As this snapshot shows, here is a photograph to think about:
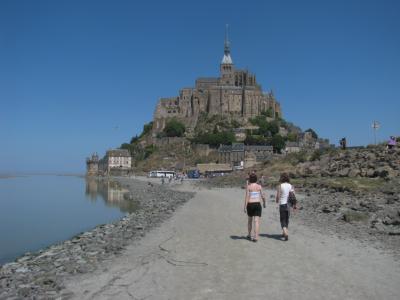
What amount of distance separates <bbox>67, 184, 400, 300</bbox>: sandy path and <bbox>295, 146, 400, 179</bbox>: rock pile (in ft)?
53.6

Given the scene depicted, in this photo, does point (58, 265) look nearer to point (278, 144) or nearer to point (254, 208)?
point (254, 208)

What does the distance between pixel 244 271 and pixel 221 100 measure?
10717 centimetres

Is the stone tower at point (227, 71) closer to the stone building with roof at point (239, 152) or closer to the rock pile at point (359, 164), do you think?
the stone building with roof at point (239, 152)

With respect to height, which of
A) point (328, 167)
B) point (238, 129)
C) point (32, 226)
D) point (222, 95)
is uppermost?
point (222, 95)

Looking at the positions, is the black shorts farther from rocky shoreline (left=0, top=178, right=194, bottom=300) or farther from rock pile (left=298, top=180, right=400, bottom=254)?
rocky shoreline (left=0, top=178, right=194, bottom=300)

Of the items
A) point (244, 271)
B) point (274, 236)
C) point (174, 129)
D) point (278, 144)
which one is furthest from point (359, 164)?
point (174, 129)

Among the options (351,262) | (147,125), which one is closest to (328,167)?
(351,262)

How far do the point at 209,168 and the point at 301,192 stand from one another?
55.0 m

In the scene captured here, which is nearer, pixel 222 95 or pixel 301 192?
pixel 301 192

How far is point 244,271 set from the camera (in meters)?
7.76

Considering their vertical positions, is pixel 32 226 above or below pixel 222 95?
below

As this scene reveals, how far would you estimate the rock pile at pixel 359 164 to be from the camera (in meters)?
26.5

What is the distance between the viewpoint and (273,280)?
23.5 ft

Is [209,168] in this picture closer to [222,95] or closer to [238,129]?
[238,129]
